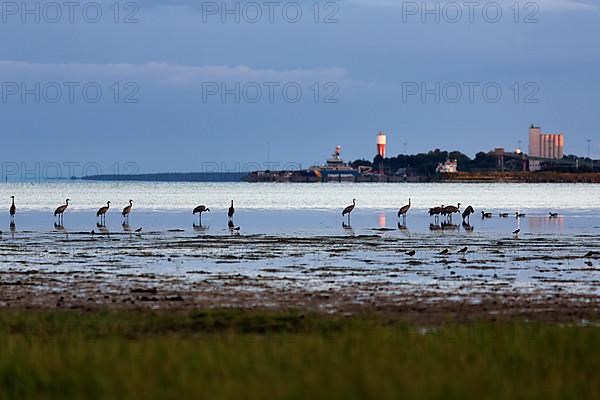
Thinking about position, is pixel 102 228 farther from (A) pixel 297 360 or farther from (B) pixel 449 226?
(A) pixel 297 360

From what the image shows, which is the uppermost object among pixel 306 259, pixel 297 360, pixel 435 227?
pixel 297 360

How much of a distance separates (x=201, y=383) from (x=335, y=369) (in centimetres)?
157

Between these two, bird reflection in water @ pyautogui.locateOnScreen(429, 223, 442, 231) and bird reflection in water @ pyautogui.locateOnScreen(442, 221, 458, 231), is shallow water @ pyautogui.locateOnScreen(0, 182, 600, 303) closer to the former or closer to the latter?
bird reflection in water @ pyautogui.locateOnScreen(429, 223, 442, 231)

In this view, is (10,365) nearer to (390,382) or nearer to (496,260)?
(390,382)

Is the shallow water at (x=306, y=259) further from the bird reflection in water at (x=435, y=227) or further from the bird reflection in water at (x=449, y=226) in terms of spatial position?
the bird reflection in water at (x=449, y=226)

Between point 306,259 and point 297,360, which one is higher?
point 297,360

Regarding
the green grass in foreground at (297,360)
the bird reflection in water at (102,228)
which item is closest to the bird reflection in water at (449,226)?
the bird reflection in water at (102,228)

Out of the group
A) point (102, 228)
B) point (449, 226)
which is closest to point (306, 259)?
point (102, 228)

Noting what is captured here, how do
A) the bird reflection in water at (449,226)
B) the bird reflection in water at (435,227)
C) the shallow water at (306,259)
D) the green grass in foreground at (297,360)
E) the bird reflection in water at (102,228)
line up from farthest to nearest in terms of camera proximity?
the bird reflection in water at (435,227), the bird reflection in water at (449,226), the bird reflection in water at (102,228), the shallow water at (306,259), the green grass in foreground at (297,360)

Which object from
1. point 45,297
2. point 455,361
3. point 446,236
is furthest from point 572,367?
point 446,236

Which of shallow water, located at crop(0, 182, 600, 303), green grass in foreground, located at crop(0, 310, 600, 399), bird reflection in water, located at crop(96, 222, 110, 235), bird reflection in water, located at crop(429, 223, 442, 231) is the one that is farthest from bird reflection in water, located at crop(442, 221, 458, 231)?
green grass in foreground, located at crop(0, 310, 600, 399)

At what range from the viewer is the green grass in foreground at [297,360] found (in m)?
10.1

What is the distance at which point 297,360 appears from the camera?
11.9m

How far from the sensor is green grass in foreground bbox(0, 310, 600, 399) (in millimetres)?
10102
